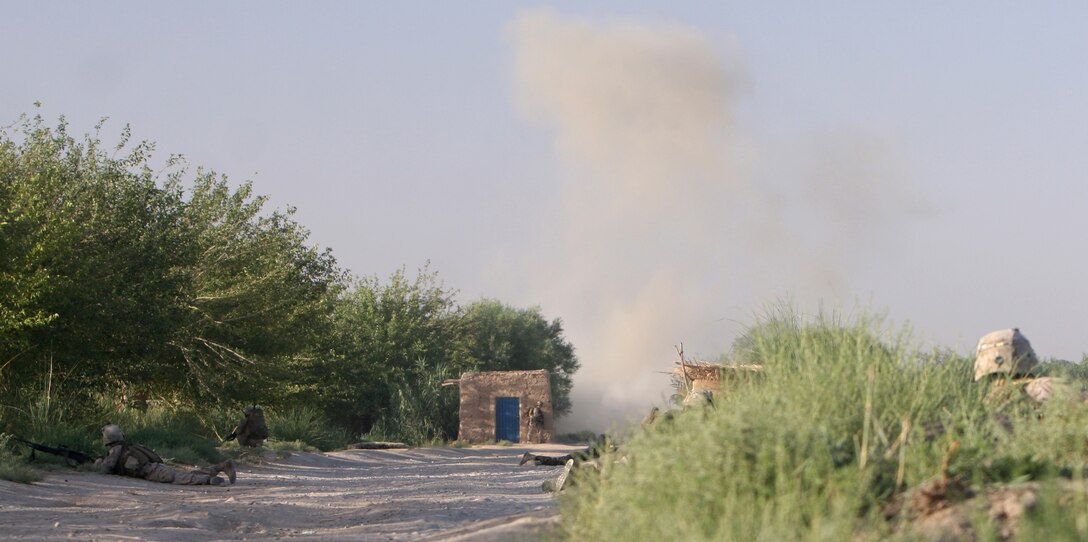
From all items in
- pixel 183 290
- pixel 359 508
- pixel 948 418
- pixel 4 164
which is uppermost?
pixel 4 164

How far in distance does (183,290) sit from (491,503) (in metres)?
14.4

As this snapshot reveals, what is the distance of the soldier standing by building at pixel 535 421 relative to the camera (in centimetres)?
3825

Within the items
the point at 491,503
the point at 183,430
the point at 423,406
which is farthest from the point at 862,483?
the point at 423,406

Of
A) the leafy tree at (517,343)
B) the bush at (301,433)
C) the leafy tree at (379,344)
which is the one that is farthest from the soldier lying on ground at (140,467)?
the leafy tree at (517,343)

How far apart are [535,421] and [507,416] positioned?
38.0 inches

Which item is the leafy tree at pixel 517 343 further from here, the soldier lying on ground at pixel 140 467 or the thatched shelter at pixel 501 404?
the soldier lying on ground at pixel 140 467

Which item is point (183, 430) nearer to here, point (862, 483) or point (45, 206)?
point (45, 206)

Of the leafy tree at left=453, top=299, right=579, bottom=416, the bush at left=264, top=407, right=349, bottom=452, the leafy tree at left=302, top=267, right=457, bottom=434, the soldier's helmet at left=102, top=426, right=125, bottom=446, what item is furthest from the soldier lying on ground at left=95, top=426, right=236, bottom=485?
the leafy tree at left=453, top=299, right=579, bottom=416

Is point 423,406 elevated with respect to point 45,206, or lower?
lower

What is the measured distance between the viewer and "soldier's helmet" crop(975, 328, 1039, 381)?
8484mm

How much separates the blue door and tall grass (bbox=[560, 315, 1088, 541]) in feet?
103

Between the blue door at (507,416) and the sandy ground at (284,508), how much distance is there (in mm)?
19957

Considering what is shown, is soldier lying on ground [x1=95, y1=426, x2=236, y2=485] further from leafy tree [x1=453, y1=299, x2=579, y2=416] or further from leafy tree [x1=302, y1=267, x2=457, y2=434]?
leafy tree [x1=453, y1=299, x2=579, y2=416]

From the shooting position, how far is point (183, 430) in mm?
22594
